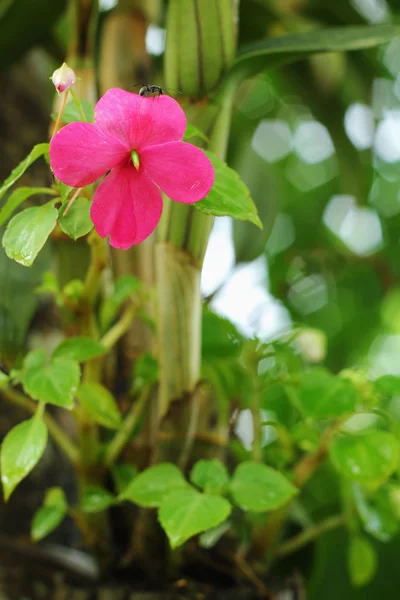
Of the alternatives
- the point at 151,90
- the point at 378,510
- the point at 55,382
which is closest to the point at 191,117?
the point at 151,90

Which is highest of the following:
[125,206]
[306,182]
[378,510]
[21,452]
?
[125,206]

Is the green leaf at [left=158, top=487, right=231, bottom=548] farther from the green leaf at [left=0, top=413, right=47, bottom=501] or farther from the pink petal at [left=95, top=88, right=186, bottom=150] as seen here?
the pink petal at [left=95, top=88, right=186, bottom=150]

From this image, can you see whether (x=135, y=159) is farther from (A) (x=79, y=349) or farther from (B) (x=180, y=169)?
(A) (x=79, y=349)

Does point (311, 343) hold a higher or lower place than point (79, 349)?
lower

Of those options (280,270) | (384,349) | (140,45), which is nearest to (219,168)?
(140,45)

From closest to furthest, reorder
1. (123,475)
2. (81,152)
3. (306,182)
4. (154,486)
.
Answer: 1. (81,152)
2. (154,486)
3. (123,475)
4. (306,182)

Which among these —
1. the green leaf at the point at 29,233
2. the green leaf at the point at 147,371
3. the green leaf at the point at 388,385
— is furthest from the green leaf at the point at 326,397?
the green leaf at the point at 29,233

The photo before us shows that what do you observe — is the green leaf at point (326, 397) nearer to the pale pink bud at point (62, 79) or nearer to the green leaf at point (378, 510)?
the green leaf at point (378, 510)
